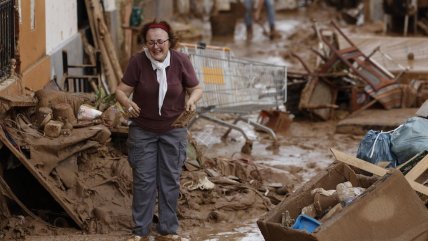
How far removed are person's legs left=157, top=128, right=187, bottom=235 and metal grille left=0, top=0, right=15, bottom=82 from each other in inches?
100

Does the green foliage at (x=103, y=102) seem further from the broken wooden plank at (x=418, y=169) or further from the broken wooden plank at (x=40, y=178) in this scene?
the broken wooden plank at (x=418, y=169)

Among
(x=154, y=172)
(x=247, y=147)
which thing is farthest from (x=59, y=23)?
(x=154, y=172)

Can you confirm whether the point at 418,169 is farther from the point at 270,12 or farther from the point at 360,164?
the point at 270,12

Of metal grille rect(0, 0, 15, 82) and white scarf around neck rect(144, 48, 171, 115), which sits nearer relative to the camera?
white scarf around neck rect(144, 48, 171, 115)

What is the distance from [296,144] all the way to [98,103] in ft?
14.0

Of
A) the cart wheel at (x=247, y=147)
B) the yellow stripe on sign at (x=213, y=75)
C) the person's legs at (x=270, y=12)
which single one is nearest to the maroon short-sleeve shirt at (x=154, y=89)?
the yellow stripe on sign at (x=213, y=75)

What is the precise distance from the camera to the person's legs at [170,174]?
8492 millimetres

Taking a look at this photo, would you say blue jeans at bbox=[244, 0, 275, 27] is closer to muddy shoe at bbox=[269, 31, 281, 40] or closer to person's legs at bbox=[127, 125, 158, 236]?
muddy shoe at bbox=[269, 31, 281, 40]

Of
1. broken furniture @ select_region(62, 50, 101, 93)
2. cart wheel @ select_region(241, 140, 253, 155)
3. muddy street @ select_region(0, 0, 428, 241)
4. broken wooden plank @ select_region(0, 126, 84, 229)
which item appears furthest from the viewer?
cart wheel @ select_region(241, 140, 253, 155)

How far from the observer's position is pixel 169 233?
8781 millimetres

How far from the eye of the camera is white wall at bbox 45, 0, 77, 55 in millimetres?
12930

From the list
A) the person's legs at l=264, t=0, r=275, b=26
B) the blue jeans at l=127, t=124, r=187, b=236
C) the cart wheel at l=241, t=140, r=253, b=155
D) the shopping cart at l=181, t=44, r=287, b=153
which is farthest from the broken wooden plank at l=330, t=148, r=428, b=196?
the person's legs at l=264, t=0, r=275, b=26

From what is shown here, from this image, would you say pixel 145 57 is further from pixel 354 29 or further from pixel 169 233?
pixel 354 29

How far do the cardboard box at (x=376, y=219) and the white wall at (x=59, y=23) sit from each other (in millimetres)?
5892
